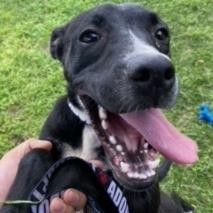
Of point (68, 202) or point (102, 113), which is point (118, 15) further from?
point (68, 202)

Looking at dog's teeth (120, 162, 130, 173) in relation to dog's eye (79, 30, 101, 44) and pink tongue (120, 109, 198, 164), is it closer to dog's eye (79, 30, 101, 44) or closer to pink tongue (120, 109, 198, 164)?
pink tongue (120, 109, 198, 164)

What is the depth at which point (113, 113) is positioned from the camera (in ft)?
10.7

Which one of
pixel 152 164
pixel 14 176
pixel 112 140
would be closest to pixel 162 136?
pixel 152 164

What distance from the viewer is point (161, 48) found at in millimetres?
3623

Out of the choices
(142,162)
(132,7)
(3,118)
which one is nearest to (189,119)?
(3,118)

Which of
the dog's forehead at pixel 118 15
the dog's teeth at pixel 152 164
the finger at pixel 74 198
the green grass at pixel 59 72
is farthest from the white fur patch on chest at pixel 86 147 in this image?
the green grass at pixel 59 72

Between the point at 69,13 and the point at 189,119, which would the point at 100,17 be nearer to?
the point at 189,119

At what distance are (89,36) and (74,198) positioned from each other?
3.03 feet

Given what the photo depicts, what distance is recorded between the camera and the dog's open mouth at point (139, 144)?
10.1ft

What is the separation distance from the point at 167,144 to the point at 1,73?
3113 mm

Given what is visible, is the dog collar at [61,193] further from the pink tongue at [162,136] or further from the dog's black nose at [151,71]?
the dog's black nose at [151,71]

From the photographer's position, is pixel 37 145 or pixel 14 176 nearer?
pixel 37 145

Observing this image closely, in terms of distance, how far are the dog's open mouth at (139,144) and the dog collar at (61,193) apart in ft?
0.37

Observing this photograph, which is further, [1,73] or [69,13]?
[69,13]
